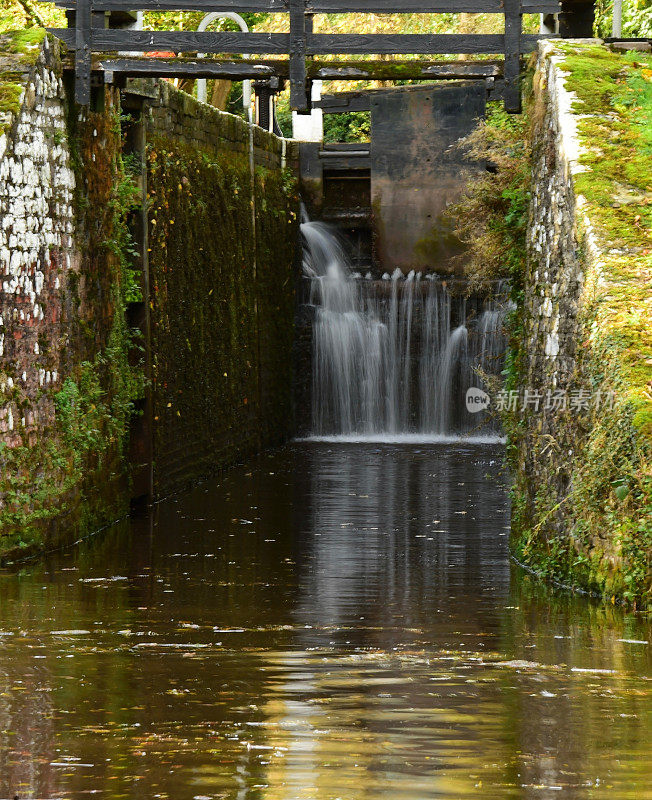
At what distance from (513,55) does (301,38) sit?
1.76m

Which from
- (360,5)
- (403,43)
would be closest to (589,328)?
(403,43)

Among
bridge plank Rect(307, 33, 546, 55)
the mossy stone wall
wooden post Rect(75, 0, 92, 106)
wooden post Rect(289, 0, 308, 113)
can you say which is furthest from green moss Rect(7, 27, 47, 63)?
the mossy stone wall

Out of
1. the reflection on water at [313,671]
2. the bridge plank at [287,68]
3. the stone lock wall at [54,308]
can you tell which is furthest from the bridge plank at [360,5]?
the reflection on water at [313,671]

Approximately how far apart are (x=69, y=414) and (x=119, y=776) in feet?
21.2

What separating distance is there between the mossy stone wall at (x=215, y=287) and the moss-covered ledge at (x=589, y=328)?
445cm

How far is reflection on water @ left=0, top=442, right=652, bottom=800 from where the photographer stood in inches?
218

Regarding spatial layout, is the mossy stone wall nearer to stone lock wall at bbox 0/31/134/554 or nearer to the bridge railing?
stone lock wall at bbox 0/31/134/554

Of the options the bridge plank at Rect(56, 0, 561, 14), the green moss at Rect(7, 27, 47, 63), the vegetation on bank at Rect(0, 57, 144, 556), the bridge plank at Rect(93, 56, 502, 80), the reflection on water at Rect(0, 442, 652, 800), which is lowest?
the reflection on water at Rect(0, 442, 652, 800)

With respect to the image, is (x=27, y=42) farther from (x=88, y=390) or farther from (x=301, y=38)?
(x=88, y=390)

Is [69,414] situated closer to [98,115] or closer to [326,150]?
[98,115]

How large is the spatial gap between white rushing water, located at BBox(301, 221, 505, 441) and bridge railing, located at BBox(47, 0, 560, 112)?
358 inches

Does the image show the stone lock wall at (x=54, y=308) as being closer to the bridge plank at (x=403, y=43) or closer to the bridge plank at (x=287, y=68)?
the bridge plank at (x=287, y=68)

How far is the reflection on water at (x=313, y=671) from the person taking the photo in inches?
218

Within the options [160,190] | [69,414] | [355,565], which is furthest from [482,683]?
[160,190]
